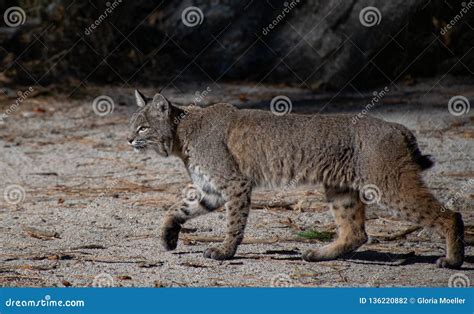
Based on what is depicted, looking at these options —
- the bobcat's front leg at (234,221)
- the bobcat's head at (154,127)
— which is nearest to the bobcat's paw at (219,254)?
the bobcat's front leg at (234,221)

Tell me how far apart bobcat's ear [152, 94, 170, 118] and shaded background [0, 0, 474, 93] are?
18.5 feet

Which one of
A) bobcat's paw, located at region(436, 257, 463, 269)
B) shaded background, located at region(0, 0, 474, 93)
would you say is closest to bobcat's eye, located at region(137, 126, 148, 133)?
bobcat's paw, located at region(436, 257, 463, 269)

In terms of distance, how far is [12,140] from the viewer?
11.2m

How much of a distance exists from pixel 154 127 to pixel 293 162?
1.13 m

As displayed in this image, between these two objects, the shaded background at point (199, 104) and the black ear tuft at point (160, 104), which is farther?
the black ear tuft at point (160, 104)

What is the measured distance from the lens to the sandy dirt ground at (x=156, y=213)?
21.7 feet

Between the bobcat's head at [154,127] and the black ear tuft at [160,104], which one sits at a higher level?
the black ear tuft at [160,104]

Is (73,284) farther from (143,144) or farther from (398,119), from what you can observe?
(398,119)

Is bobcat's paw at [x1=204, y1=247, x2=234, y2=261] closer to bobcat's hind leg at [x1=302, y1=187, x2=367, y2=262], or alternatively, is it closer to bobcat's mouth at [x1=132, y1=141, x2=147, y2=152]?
bobcat's hind leg at [x1=302, y1=187, x2=367, y2=262]

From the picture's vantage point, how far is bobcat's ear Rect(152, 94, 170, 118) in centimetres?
755

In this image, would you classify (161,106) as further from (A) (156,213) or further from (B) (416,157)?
(B) (416,157)

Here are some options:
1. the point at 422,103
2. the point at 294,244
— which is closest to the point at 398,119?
the point at 422,103

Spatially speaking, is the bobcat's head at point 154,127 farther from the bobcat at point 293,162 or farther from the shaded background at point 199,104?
the shaded background at point 199,104

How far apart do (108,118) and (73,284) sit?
5914mm
